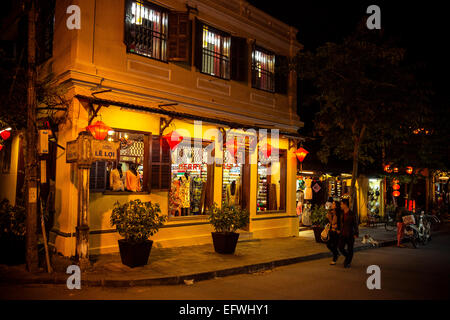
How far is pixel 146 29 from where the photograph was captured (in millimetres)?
11703

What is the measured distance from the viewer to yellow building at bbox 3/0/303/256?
1028 cm

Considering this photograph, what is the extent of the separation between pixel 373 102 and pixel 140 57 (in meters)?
8.77

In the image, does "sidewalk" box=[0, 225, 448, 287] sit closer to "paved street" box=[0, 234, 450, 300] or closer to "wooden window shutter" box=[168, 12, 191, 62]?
"paved street" box=[0, 234, 450, 300]

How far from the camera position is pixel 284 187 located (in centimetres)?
1614

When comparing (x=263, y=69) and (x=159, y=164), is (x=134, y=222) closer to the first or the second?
(x=159, y=164)

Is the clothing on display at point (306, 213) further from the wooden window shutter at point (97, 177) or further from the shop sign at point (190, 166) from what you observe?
the wooden window shutter at point (97, 177)

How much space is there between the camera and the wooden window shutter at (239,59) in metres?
14.3

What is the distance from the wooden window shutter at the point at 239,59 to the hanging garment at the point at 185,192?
14.3 ft

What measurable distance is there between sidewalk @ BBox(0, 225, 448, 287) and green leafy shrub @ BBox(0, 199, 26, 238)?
78 centimetres

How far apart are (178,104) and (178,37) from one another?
2.24 meters

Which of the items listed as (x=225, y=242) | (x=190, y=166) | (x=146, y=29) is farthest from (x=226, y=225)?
(x=146, y=29)

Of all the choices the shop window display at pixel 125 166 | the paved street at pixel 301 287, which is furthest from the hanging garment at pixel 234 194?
the paved street at pixel 301 287
